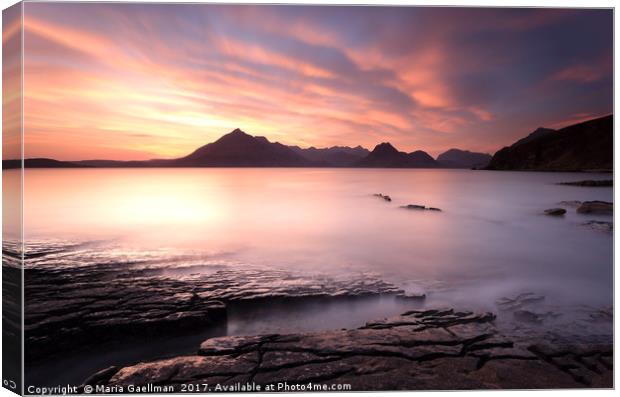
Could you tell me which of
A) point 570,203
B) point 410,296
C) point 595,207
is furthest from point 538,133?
point 570,203

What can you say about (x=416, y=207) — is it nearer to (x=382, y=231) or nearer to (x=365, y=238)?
(x=382, y=231)

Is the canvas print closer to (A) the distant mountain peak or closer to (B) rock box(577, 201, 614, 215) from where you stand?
(A) the distant mountain peak

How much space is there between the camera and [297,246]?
6203 mm

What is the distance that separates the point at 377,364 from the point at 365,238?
12.2 ft

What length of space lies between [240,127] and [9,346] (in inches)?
126

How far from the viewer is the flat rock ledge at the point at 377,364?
10.1 ft

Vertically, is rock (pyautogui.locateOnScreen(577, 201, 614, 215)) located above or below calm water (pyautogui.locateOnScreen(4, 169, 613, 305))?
above

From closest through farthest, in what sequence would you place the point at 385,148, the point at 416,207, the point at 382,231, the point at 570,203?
the point at 385,148 → the point at 382,231 → the point at 570,203 → the point at 416,207

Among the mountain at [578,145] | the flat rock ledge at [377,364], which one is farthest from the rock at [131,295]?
the mountain at [578,145]

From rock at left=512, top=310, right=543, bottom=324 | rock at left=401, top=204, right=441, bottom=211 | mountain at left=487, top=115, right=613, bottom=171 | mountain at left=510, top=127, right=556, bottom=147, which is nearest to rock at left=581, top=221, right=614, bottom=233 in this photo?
mountain at left=487, top=115, right=613, bottom=171

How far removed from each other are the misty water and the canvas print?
5 cm

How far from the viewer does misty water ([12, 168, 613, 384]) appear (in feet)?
13.5

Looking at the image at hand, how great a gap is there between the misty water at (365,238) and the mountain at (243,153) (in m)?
0.67

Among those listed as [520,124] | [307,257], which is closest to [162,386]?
[307,257]
